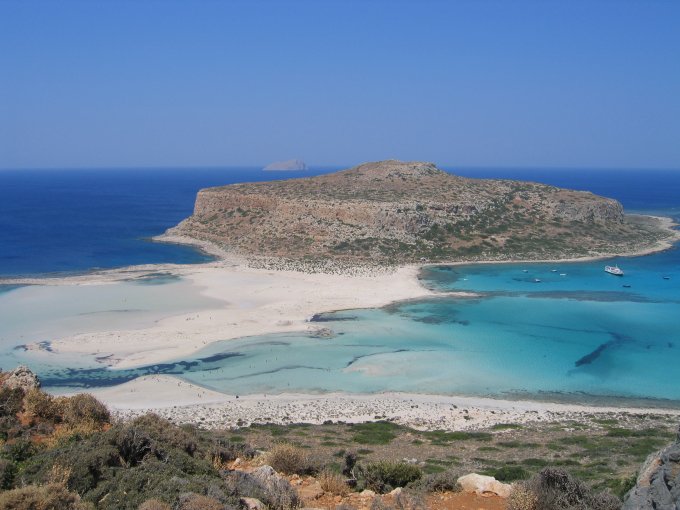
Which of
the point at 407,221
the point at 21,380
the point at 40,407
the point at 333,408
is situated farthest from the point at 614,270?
the point at 40,407

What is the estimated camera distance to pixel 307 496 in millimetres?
10500

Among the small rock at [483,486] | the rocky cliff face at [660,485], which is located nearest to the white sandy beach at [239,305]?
the small rock at [483,486]

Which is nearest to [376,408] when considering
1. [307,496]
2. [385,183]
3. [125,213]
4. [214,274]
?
[307,496]

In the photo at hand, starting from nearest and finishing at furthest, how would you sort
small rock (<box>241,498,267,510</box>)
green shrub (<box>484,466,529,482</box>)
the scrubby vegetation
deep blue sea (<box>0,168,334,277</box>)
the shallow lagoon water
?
the scrubby vegetation → small rock (<box>241,498,267,510</box>) → green shrub (<box>484,466,529,482</box>) → the shallow lagoon water → deep blue sea (<box>0,168,334,277</box>)

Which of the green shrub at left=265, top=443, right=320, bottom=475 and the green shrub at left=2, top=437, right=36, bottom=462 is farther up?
the green shrub at left=2, top=437, right=36, bottom=462

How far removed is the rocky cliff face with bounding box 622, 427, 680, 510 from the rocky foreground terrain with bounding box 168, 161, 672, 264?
57.6 m

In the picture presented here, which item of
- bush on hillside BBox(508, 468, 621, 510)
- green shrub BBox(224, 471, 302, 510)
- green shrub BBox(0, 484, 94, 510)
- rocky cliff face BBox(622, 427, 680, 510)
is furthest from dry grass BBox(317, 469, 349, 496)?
rocky cliff face BBox(622, 427, 680, 510)

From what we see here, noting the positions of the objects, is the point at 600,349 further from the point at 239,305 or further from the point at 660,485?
the point at 660,485

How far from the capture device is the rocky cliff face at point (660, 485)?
7.26 m

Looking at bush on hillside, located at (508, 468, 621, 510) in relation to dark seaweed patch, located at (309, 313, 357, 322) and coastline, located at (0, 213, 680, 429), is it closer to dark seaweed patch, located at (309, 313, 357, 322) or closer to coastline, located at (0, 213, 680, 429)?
coastline, located at (0, 213, 680, 429)

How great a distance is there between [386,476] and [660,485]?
17.8 ft

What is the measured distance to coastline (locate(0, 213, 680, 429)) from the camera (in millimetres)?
26531

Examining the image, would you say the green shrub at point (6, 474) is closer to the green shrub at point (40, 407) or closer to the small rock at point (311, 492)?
the small rock at point (311, 492)

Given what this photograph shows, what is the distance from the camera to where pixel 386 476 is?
11.5m
